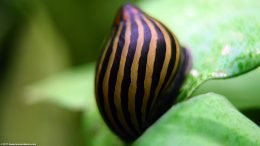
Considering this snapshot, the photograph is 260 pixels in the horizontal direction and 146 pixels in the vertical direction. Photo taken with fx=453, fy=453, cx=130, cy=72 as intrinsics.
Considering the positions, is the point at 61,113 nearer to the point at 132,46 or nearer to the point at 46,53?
the point at 46,53

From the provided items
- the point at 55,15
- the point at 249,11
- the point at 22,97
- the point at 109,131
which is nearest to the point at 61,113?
the point at 22,97

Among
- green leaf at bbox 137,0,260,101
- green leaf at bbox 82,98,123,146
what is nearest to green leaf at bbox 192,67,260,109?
green leaf at bbox 137,0,260,101

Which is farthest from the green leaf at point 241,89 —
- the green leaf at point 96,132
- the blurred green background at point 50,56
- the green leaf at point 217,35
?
the blurred green background at point 50,56

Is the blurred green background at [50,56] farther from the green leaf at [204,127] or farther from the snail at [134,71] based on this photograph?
the green leaf at [204,127]

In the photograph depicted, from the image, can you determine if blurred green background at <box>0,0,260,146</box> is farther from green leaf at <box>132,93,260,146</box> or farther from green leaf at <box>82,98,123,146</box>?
green leaf at <box>132,93,260,146</box>

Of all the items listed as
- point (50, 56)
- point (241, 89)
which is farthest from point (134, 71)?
point (50, 56)
